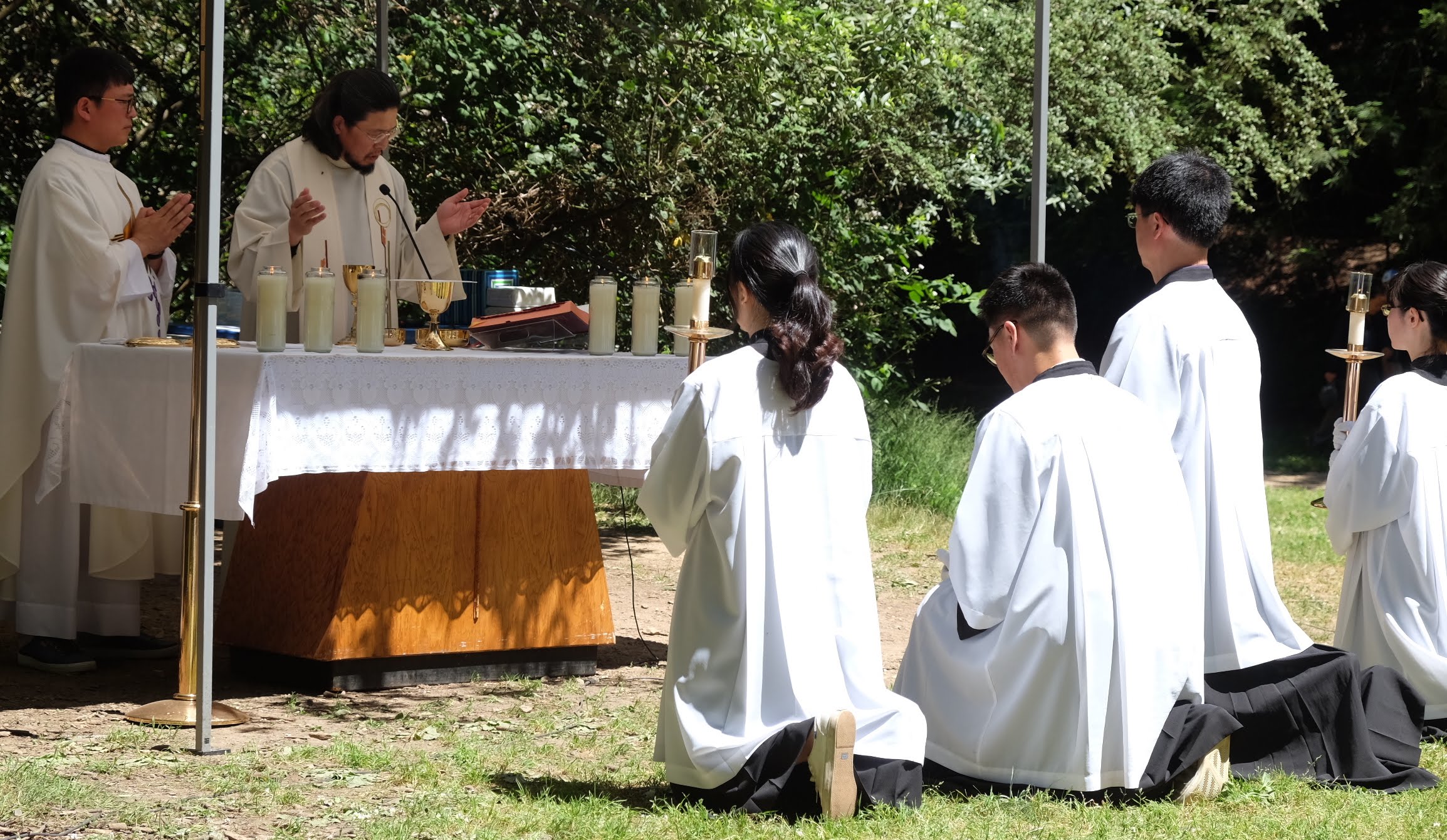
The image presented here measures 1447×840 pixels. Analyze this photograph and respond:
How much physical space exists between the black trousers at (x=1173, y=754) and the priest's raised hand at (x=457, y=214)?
9.48ft

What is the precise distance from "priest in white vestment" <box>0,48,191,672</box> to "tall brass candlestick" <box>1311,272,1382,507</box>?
3.98 meters

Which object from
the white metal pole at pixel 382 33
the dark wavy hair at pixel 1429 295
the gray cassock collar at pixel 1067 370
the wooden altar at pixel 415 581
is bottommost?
the wooden altar at pixel 415 581

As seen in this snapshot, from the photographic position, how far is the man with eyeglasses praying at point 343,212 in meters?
5.82

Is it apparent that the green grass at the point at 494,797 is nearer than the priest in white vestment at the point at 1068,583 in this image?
Yes

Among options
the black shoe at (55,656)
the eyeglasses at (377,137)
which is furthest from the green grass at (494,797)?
the eyeglasses at (377,137)

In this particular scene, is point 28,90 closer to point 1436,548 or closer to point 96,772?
point 96,772

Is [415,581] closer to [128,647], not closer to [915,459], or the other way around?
[128,647]

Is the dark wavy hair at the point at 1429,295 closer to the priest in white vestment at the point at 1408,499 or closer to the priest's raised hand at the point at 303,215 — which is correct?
the priest in white vestment at the point at 1408,499

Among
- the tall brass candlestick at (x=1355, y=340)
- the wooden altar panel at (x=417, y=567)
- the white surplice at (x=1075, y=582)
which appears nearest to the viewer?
the white surplice at (x=1075, y=582)

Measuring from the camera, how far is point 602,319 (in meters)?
5.63

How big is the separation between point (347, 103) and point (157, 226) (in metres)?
0.82

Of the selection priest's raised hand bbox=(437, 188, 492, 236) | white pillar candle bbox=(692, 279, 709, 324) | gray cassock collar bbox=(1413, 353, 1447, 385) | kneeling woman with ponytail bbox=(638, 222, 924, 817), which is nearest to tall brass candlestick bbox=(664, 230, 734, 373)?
white pillar candle bbox=(692, 279, 709, 324)

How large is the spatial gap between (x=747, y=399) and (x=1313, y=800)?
2.04 m

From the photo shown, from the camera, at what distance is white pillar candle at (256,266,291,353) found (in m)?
4.98
